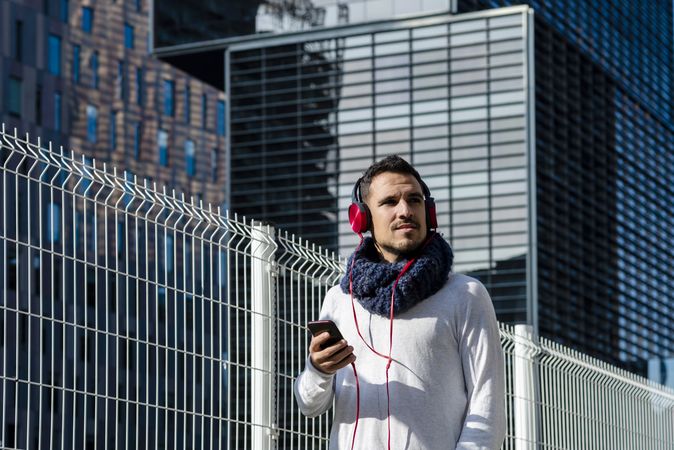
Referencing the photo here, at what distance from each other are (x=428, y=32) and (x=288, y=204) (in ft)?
34.5

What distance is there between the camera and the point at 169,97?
69.3 m

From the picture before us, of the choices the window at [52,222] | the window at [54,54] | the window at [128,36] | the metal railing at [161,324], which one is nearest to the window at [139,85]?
the window at [128,36]

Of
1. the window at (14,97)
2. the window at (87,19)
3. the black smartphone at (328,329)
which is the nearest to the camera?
the black smartphone at (328,329)

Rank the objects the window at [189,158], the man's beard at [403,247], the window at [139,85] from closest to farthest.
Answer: the man's beard at [403,247] → the window at [139,85] → the window at [189,158]

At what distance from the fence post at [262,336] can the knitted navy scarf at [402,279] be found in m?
1.85

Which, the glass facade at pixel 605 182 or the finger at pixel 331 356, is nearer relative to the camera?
the finger at pixel 331 356

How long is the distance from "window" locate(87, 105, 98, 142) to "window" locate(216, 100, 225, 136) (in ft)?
44.5

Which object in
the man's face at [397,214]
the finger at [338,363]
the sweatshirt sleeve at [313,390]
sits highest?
the man's face at [397,214]

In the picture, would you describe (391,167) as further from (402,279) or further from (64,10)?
(64,10)

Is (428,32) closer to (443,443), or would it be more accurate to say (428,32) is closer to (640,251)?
(640,251)

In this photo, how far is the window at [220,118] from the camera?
75.7m

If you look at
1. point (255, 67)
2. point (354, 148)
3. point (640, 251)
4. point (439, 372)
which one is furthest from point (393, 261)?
point (640, 251)

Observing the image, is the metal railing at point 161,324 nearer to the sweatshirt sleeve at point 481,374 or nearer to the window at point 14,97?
the sweatshirt sleeve at point 481,374

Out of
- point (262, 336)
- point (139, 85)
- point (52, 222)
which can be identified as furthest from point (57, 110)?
point (52, 222)
